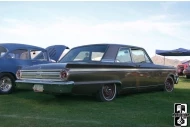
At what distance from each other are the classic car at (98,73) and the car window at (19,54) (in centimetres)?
223

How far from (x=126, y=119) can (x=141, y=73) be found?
3.01 m

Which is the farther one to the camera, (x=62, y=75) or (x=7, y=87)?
(x=7, y=87)

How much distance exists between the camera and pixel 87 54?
7.60 meters

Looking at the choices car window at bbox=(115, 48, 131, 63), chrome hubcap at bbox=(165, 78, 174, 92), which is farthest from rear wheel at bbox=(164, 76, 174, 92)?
car window at bbox=(115, 48, 131, 63)

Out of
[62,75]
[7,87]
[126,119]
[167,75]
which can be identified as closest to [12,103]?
[62,75]

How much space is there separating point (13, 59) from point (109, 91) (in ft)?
12.0

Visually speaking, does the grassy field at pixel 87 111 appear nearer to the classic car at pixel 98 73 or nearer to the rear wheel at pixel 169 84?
the classic car at pixel 98 73

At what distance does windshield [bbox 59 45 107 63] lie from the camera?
748 centimetres

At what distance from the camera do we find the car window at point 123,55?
774 cm

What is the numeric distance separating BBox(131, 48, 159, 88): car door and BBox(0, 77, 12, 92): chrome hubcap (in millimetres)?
3825

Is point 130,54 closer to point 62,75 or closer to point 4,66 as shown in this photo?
point 62,75

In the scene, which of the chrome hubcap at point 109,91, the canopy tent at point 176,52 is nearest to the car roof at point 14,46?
the chrome hubcap at point 109,91

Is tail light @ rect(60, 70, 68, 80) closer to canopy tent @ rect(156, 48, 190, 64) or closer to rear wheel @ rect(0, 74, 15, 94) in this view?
rear wheel @ rect(0, 74, 15, 94)

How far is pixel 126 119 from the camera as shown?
17.7 ft
